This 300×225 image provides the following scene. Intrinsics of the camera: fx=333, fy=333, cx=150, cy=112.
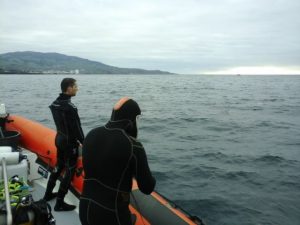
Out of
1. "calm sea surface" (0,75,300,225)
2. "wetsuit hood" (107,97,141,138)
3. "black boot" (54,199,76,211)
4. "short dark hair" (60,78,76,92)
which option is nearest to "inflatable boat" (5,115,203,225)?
"black boot" (54,199,76,211)

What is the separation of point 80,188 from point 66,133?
97 cm

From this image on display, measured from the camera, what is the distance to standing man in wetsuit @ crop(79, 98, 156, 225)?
2324 mm

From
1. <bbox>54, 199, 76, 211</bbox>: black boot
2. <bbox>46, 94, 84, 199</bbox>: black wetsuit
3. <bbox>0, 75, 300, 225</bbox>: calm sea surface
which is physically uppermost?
<bbox>46, 94, 84, 199</bbox>: black wetsuit

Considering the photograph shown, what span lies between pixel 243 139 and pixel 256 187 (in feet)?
16.5

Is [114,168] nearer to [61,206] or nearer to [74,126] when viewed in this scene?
[74,126]

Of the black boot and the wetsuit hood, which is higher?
the wetsuit hood

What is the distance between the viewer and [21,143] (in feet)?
20.3

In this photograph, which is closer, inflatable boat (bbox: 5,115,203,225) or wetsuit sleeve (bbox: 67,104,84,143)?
inflatable boat (bbox: 5,115,203,225)

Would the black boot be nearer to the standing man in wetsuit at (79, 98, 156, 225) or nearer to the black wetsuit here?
the black wetsuit

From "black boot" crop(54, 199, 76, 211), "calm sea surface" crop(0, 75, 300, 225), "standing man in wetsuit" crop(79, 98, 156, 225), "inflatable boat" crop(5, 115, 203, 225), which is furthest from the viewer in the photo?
"calm sea surface" crop(0, 75, 300, 225)

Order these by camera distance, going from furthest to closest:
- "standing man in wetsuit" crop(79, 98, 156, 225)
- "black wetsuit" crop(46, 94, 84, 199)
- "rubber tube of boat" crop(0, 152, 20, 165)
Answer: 1. "rubber tube of boat" crop(0, 152, 20, 165)
2. "black wetsuit" crop(46, 94, 84, 199)
3. "standing man in wetsuit" crop(79, 98, 156, 225)

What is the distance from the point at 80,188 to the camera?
4.57m

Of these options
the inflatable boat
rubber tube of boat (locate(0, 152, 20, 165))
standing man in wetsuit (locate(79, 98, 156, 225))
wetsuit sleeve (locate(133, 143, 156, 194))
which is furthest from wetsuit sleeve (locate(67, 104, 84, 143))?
wetsuit sleeve (locate(133, 143, 156, 194))

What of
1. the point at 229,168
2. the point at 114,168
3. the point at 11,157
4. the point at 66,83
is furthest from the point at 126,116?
the point at 229,168
